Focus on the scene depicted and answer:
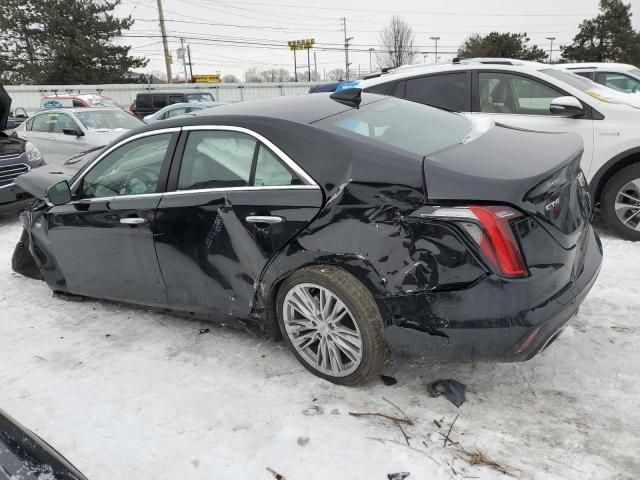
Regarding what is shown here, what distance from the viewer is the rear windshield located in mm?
2852

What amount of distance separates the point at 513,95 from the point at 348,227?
12.9 feet

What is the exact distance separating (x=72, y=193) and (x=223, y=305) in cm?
159

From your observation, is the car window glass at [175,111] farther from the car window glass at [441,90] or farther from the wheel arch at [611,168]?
the wheel arch at [611,168]

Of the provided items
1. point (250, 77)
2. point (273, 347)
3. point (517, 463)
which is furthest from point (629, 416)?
point (250, 77)

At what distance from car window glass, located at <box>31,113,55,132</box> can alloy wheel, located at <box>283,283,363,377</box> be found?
10842 mm

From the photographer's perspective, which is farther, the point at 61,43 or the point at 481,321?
the point at 61,43

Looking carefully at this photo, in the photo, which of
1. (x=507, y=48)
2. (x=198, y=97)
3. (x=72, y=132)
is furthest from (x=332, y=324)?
(x=507, y=48)

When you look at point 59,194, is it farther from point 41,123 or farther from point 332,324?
point 41,123

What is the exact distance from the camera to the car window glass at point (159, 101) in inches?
915

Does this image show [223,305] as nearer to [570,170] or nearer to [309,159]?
[309,159]

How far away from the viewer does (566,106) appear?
5086 mm

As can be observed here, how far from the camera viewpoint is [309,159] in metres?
2.82

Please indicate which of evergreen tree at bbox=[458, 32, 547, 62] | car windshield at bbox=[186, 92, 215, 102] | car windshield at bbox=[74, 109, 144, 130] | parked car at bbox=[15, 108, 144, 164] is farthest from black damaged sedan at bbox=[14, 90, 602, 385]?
evergreen tree at bbox=[458, 32, 547, 62]

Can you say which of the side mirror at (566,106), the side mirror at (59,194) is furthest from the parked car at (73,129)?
the side mirror at (566,106)
